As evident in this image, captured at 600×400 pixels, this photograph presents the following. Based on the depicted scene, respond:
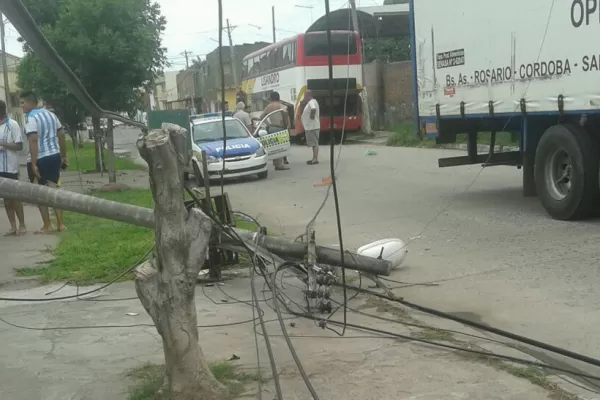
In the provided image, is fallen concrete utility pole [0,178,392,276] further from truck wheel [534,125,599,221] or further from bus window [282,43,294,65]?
bus window [282,43,294,65]

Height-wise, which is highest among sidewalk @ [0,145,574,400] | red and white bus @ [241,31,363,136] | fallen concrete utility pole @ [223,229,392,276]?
red and white bus @ [241,31,363,136]

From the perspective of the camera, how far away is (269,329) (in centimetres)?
550

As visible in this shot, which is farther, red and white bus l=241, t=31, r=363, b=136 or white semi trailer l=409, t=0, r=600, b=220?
red and white bus l=241, t=31, r=363, b=136

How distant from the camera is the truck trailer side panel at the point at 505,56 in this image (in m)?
8.38

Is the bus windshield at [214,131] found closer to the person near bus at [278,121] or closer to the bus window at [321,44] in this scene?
the person near bus at [278,121]

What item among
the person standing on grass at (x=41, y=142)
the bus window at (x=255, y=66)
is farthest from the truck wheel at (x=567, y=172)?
the bus window at (x=255, y=66)

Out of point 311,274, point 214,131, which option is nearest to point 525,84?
point 311,274

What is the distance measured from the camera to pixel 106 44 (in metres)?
15.5

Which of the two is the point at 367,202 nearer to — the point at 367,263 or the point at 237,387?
the point at 367,263

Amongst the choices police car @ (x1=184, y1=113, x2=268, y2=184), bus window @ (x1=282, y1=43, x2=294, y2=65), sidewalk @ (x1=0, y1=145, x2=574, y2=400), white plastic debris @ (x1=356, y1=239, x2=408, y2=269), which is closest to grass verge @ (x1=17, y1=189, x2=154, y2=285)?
sidewalk @ (x1=0, y1=145, x2=574, y2=400)

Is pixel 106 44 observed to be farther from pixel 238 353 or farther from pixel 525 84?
pixel 238 353

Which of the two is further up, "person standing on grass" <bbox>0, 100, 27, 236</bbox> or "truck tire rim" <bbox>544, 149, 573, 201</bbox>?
"person standing on grass" <bbox>0, 100, 27, 236</bbox>

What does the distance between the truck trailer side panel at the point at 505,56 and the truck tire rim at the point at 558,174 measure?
702mm

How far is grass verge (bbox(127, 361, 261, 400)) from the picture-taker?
423 centimetres
